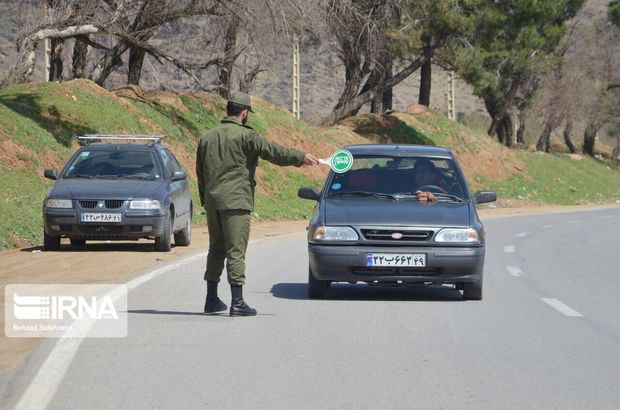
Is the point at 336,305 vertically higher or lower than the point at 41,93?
lower

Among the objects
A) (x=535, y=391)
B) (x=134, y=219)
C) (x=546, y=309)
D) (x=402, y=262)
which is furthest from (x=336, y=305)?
(x=134, y=219)

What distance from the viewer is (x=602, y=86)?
82.6 m

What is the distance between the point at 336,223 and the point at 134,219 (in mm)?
6829

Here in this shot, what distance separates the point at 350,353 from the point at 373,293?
14.8 feet

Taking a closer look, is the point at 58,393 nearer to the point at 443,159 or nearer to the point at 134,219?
the point at 443,159

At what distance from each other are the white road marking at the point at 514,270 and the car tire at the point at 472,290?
3.84 metres

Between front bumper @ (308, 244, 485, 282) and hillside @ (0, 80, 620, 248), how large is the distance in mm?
8836

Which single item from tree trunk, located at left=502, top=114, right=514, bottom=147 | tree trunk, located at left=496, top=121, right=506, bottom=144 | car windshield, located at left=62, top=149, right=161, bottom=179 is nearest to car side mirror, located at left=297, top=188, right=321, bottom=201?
car windshield, located at left=62, top=149, right=161, bottom=179

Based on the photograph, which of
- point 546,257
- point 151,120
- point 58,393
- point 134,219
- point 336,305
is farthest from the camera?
point 151,120

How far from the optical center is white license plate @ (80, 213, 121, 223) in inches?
725

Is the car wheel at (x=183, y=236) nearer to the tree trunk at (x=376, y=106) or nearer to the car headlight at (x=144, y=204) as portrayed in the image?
the car headlight at (x=144, y=204)

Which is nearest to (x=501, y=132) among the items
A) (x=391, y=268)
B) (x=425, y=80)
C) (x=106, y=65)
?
(x=425, y=80)

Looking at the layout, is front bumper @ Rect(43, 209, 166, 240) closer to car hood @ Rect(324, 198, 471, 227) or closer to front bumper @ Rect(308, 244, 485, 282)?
car hood @ Rect(324, 198, 471, 227)

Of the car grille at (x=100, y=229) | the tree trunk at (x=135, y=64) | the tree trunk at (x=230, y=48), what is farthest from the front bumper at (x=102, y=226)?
the tree trunk at (x=135, y=64)
